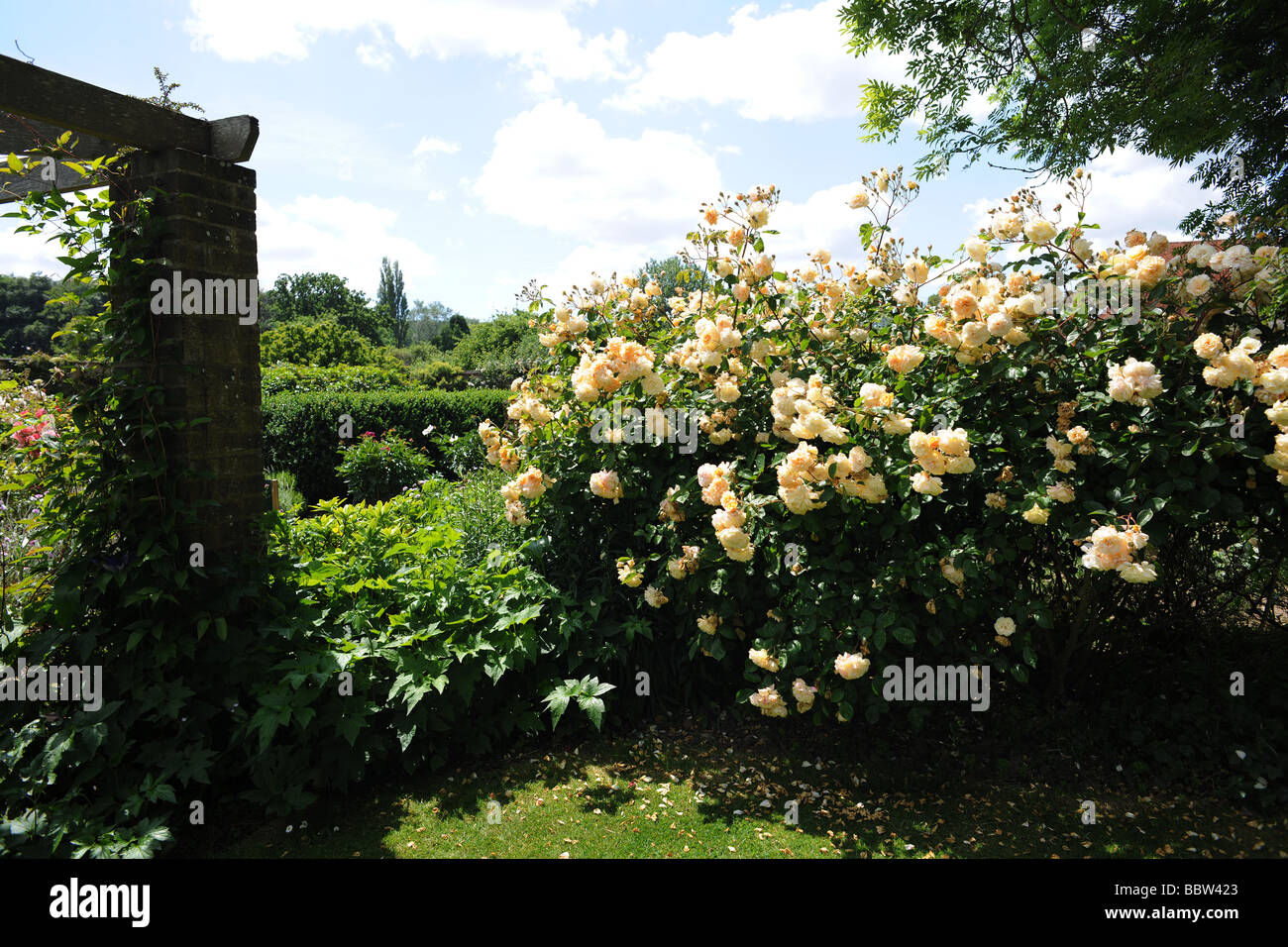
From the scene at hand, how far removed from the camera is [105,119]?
318cm

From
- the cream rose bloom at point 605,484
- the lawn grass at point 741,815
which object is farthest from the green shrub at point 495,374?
the lawn grass at point 741,815

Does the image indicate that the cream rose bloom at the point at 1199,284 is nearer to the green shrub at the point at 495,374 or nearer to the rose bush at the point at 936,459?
the rose bush at the point at 936,459

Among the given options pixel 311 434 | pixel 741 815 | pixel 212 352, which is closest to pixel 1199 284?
pixel 741 815

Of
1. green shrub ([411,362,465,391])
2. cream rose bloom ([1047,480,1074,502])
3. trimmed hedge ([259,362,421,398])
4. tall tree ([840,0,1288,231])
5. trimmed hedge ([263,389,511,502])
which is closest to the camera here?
cream rose bloom ([1047,480,1074,502])

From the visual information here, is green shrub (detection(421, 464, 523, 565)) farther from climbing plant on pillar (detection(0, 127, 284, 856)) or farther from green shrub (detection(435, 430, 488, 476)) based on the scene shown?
climbing plant on pillar (detection(0, 127, 284, 856))

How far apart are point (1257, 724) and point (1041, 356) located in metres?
1.82

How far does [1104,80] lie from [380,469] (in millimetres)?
7496

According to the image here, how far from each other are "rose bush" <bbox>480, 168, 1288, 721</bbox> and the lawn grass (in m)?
0.41

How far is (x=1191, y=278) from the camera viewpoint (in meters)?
2.90

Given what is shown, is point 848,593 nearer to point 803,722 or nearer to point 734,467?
point 734,467
